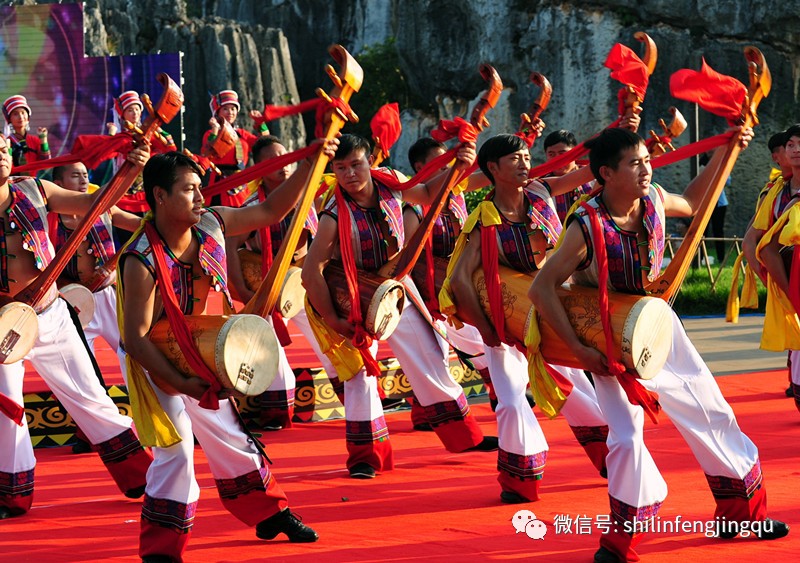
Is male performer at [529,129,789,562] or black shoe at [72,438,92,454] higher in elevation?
male performer at [529,129,789,562]

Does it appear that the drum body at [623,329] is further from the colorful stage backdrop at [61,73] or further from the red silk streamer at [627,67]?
the colorful stage backdrop at [61,73]

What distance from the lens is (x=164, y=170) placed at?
161 inches

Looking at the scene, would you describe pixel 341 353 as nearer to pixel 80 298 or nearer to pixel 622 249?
pixel 80 298

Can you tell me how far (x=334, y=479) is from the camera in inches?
214

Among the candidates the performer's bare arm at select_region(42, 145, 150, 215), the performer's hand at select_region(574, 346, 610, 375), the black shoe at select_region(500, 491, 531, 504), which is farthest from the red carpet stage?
the performer's bare arm at select_region(42, 145, 150, 215)

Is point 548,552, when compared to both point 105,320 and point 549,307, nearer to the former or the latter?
point 549,307

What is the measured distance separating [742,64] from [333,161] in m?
14.0

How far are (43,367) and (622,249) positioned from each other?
2.64 meters

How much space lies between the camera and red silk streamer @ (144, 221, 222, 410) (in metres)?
3.87

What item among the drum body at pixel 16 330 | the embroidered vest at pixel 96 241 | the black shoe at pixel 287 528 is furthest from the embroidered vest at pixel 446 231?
the black shoe at pixel 287 528

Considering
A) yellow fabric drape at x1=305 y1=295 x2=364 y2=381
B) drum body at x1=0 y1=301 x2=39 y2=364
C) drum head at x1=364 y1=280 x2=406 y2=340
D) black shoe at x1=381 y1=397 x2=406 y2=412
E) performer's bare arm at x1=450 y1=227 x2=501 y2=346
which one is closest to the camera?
drum body at x1=0 y1=301 x2=39 y2=364

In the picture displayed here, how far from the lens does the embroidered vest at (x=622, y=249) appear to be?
160 inches

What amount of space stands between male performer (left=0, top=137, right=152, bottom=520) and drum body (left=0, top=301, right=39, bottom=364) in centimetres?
16

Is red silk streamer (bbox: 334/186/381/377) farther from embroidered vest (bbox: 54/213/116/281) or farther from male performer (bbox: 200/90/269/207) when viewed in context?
embroidered vest (bbox: 54/213/116/281)
